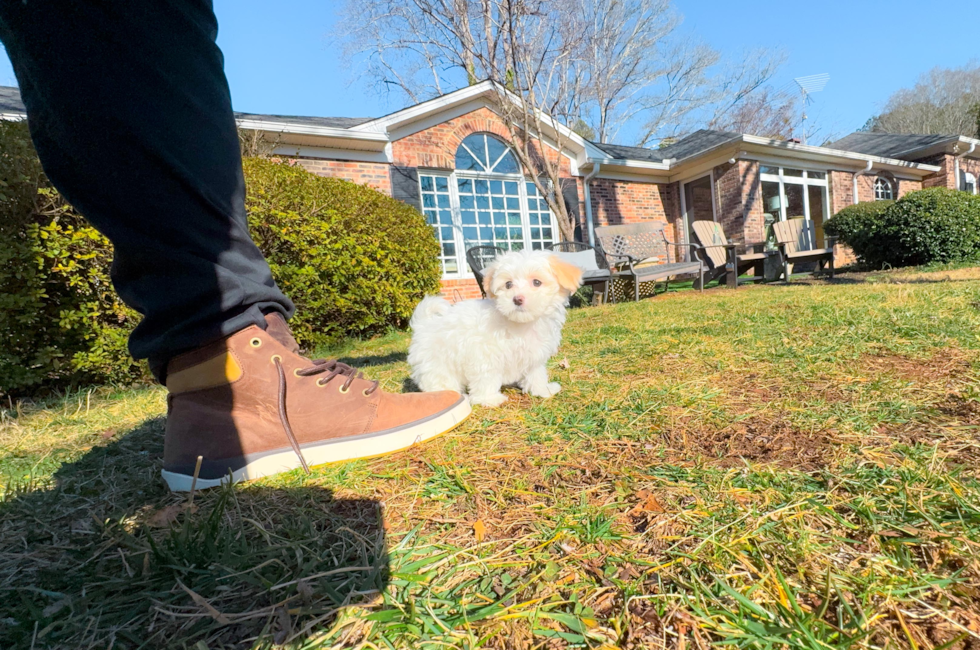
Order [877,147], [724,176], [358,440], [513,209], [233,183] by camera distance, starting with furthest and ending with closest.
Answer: [877,147]
[724,176]
[513,209]
[358,440]
[233,183]

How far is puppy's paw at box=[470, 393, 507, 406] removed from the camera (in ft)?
7.37

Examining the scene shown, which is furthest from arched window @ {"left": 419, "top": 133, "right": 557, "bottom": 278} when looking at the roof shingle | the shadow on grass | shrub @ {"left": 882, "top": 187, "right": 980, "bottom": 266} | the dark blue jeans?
the roof shingle

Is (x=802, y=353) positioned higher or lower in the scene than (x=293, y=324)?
lower

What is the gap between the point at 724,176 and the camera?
40.5 feet

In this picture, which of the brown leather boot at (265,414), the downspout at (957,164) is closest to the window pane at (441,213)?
the brown leather boot at (265,414)

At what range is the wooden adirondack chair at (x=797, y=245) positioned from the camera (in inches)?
395

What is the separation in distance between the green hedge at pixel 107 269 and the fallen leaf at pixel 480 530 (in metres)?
3.97

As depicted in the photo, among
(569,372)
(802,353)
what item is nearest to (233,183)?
(569,372)

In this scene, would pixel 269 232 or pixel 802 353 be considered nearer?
pixel 802 353

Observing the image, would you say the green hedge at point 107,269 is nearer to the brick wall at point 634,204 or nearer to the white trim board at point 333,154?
the white trim board at point 333,154

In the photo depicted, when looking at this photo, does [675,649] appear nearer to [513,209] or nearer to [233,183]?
[233,183]

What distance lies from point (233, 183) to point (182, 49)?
0.35 m

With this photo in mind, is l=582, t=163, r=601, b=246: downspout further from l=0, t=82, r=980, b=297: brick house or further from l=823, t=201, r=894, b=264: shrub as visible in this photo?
l=823, t=201, r=894, b=264: shrub

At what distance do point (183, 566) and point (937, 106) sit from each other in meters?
51.1
